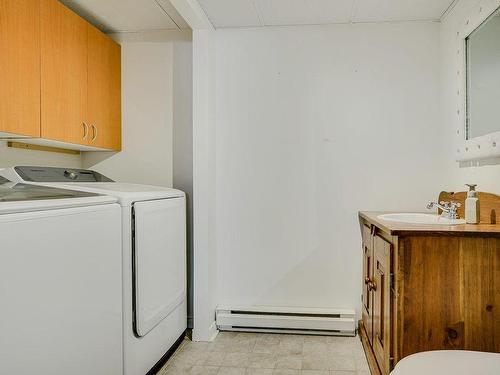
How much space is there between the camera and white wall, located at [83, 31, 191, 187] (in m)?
3.22

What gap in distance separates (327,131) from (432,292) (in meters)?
1.48

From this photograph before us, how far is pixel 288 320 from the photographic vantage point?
2.99 meters

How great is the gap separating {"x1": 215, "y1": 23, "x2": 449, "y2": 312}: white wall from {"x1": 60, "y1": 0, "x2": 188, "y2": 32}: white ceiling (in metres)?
0.40

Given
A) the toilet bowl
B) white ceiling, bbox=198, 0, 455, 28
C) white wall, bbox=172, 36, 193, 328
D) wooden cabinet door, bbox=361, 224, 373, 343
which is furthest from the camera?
white wall, bbox=172, 36, 193, 328

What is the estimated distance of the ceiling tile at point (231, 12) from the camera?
105 inches

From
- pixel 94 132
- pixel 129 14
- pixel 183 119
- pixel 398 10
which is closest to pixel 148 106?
pixel 183 119

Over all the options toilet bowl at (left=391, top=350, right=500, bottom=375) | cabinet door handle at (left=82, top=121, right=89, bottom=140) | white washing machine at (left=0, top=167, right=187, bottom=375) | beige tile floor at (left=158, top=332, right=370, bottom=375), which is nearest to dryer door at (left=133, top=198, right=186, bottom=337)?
white washing machine at (left=0, top=167, right=187, bottom=375)

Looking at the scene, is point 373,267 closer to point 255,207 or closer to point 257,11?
point 255,207

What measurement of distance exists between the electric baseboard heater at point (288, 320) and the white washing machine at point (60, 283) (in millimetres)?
1131

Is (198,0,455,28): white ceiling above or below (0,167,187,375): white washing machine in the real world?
above

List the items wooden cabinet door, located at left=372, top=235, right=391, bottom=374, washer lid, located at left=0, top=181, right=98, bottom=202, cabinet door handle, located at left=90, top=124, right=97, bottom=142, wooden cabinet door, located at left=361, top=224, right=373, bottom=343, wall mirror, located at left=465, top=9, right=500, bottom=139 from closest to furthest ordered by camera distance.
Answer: washer lid, located at left=0, top=181, right=98, bottom=202, wooden cabinet door, located at left=372, top=235, right=391, bottom=374, wall mirror, located at left=465, top=9, right=500, bottom=139, wooden cabinet door, located at left=361, top=224, right=373, bottom=343, cabinet door handle, located at left=90, top=124, right=97, bottom=142

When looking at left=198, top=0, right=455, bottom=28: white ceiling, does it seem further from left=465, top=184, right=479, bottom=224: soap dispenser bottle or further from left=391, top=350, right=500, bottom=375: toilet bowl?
left=391, top=350, right=500, bottom=375: toilet bowl

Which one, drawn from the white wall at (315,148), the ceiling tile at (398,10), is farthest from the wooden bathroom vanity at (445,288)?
the ceiling tile at (398,10)

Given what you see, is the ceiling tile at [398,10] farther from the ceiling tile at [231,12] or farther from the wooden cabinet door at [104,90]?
the wooden cabinet door at [104,90]
